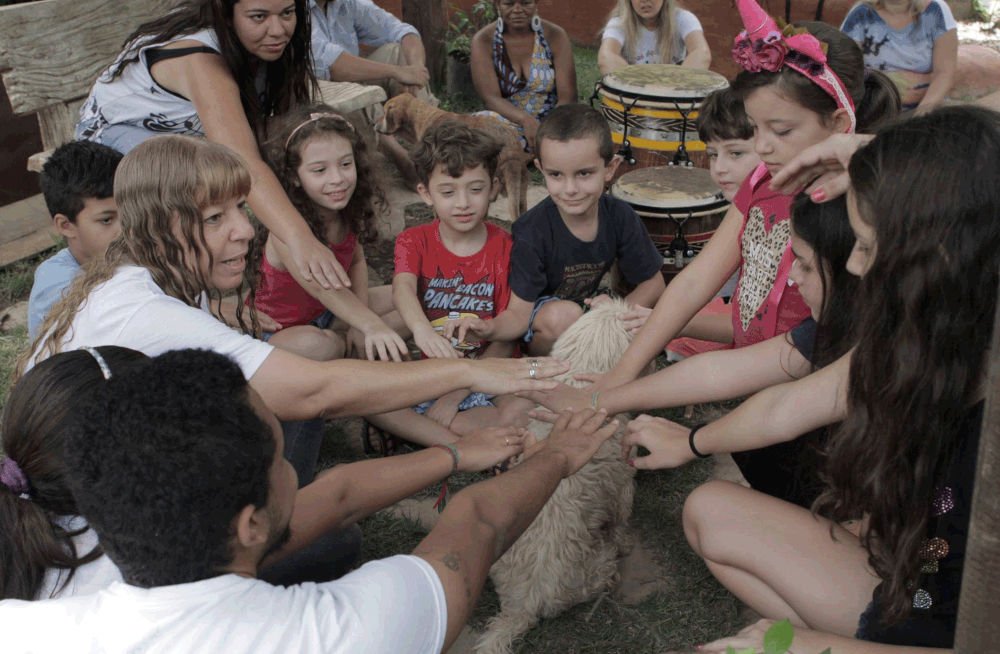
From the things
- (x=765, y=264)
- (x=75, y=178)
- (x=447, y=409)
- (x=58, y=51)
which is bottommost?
(x=447, y=409)

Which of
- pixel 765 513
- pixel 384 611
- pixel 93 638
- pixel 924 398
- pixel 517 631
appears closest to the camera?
pixel 93 638

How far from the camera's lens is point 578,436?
2.38m

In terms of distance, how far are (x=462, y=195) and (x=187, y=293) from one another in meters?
1.36

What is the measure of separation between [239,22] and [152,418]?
228 centimetres

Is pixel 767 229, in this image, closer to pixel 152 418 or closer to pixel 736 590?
pixel 736 590

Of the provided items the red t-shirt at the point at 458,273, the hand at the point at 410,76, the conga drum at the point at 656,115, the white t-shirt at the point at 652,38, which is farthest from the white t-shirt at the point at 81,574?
the white t-shirt at the point at 652,38

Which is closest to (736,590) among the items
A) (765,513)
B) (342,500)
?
(765,513)

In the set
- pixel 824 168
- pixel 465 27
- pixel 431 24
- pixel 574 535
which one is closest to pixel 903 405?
pixel 824 168

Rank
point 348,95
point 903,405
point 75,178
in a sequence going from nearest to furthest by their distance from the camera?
point 903,405 < point 75,178 < point 348,95

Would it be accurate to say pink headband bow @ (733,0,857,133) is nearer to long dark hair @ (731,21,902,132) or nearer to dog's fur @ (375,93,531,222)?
long dark hair @ (731,21,902,132)

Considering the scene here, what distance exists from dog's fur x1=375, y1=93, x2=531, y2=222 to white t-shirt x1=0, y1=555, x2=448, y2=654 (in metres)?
3.36

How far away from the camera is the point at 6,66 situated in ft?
13.6

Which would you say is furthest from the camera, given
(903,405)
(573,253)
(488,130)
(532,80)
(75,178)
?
(532,80)

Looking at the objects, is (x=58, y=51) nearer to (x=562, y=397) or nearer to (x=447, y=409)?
(x=447, y=409)
